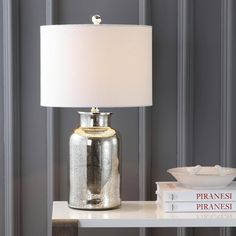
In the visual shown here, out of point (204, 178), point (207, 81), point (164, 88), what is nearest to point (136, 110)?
point (164, 88)

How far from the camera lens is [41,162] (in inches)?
77.7

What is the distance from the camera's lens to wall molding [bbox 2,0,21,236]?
1.94 m

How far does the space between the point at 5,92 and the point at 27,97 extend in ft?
0.21

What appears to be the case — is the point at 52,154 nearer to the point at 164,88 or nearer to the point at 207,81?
the point at 164,88

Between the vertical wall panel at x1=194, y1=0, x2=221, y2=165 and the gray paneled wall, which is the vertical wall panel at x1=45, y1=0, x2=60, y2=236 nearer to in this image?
the gray paneled wall

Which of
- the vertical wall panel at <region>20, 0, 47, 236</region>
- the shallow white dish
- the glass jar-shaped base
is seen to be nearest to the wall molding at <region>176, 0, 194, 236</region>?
the shallow white dish

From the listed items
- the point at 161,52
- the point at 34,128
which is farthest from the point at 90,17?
the point at 34,128

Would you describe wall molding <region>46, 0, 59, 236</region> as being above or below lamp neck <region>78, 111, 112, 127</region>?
below

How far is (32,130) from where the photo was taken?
197 cm

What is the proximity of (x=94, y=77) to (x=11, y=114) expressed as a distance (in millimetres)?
376

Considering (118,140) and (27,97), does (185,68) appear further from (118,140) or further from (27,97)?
(27,97)

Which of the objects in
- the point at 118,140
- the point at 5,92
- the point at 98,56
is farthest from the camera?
the point at 5,92

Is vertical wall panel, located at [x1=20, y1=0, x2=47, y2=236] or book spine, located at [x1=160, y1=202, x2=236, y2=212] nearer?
book spine, located at [x1=160, y1=202, x2=236, y2=212]

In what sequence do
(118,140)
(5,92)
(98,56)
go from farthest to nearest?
(5,92)
(118,140)
(98,56)
